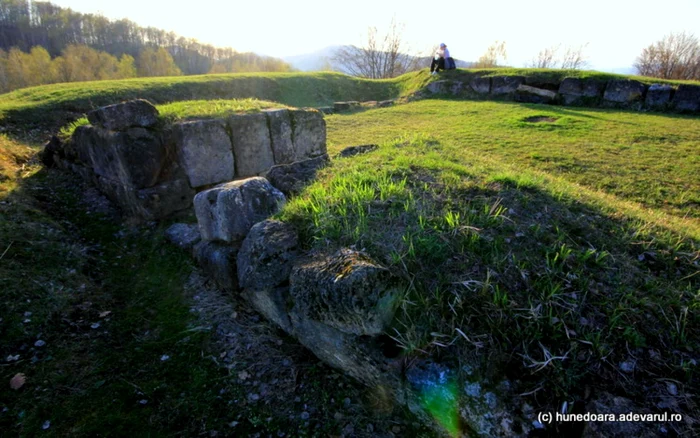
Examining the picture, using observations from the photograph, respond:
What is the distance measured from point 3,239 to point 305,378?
357 cm

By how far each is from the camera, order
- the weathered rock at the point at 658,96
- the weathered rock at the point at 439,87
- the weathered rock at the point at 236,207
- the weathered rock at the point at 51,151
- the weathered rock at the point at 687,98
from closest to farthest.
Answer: the weathered rock at the point at 236,207
the weathered rock at the point at 51,151
the weathered rock at the point at 687,98
the weathered rock at the point at 658,96
the weathered rock at the point at 439,87

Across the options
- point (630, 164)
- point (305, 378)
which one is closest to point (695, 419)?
point (305, 378)

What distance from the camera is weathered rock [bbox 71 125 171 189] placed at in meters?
4.40

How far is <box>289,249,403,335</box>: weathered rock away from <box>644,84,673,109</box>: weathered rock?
531 inches

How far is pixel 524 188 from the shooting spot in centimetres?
333

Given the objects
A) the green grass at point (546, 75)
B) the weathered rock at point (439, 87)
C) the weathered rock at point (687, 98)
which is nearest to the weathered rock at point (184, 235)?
the weathered rock at point (439, 87)

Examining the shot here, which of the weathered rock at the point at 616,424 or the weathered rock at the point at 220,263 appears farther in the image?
the weathered rock at the point at 220,263

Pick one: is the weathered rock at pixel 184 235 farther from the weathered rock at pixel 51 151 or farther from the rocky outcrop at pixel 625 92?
the rocky outcrop at pixel 625 92

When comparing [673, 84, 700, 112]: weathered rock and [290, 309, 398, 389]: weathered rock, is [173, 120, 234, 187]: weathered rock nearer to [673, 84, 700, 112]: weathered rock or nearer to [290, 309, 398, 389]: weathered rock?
[290, 309, 398, 389]: weathered rock

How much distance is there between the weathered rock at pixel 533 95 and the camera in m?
12.4

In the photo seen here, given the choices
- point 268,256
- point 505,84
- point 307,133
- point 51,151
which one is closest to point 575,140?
point 307,133

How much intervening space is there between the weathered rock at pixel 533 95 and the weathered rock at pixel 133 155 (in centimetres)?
1237

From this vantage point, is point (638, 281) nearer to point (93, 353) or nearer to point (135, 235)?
point (93, 353)

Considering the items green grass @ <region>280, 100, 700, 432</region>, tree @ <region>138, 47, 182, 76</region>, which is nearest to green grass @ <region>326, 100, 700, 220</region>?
green grass @ <region>280, 100, 700, 432</region>
